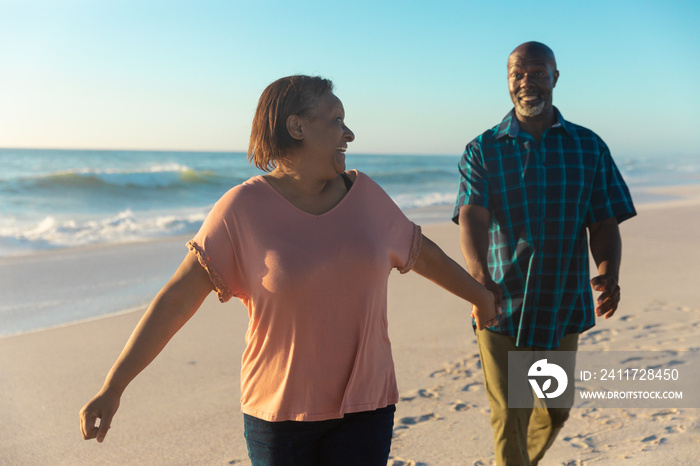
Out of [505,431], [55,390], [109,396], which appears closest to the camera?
[109,396]

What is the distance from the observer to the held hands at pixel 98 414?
188cm

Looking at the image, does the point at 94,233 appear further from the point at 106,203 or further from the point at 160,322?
the point at 160,322

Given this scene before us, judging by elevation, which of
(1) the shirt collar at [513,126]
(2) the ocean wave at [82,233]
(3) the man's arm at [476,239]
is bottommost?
(2) the ocean wave at [82,233]

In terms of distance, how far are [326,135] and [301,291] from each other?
0.50 m

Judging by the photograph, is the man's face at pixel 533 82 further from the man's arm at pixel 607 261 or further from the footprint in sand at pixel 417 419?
the footprint in sand at pixel 417 419

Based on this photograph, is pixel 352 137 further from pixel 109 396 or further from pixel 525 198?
pixel 525 198

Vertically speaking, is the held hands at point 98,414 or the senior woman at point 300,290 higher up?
the senior woman at point 300,290

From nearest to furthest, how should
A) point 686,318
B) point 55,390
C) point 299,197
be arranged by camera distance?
point 299,197
point 55,390
point 686,318

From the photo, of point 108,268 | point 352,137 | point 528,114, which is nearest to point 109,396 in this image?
point 352,137

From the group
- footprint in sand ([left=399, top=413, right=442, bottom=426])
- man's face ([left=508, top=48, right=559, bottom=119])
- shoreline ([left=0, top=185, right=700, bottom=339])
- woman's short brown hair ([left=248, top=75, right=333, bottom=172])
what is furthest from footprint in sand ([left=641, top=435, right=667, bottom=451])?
shoreline ([left=0, top=185, right=700, bottom=339])

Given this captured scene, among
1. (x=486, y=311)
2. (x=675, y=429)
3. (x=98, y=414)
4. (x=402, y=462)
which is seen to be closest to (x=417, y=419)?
(x=402, y=462)

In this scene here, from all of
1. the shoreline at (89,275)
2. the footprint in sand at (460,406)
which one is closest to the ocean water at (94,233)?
the shoreline at (89,275)

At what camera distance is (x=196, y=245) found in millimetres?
1961

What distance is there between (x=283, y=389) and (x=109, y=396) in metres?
0.50
